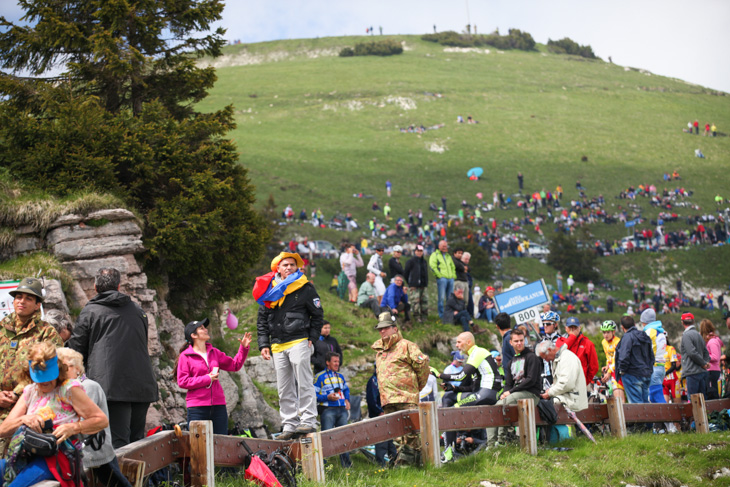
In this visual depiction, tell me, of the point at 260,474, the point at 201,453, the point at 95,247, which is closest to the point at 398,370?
the point at 260,474

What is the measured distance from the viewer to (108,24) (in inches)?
478

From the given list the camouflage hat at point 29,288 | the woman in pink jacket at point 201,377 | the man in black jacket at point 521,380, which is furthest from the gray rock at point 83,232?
the man in black jacket at point 521,380

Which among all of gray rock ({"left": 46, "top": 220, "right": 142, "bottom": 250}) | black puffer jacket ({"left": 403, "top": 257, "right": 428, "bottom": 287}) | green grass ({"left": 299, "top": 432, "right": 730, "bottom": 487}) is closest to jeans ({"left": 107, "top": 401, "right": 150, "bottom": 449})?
green grass ({"left": 299, "top": 432, "right": 730, "bottom": 487})

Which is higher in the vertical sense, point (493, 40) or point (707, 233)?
point (493, 40)

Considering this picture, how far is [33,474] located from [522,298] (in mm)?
11259

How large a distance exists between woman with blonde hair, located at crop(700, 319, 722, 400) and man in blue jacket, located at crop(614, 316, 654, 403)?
4.80 ft

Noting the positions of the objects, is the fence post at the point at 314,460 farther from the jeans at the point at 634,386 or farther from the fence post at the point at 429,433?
the jeans at the point at 634,386

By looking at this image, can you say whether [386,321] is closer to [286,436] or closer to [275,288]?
[275,288]

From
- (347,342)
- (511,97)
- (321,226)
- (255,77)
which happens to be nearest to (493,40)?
(511,97)

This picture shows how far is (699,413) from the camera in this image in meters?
11.2

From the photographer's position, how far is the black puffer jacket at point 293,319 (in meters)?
7.85

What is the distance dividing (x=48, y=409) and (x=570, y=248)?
49.6 metres

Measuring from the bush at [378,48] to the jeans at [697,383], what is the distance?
393ft

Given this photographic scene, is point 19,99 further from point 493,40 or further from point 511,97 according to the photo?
point 493,40
